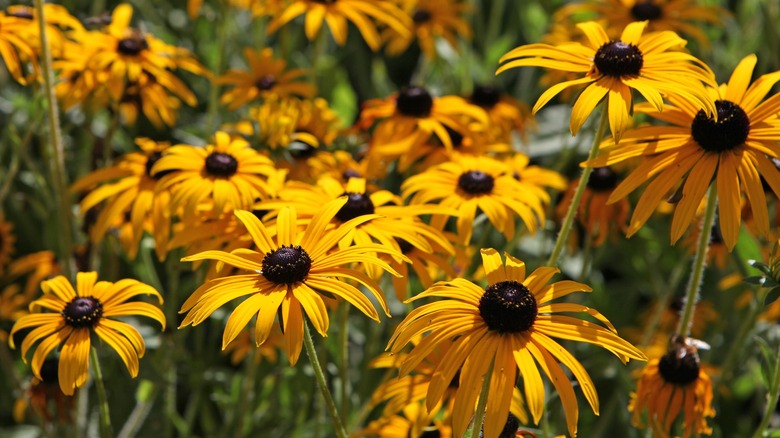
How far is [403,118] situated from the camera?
2465 mm

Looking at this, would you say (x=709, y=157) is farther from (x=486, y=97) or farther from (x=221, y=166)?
(x=486, y=97)

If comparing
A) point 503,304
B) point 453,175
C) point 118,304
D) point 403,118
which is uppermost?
point 403,118

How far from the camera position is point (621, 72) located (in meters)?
1.71

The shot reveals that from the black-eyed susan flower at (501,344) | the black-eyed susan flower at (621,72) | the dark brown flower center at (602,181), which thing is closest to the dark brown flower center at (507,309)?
the black-eyed susan flower at (501,344)

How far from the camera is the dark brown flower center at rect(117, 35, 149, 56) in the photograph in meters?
2.42

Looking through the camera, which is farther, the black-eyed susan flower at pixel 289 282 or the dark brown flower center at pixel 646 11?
the dark brown flower center at pixel 646 11

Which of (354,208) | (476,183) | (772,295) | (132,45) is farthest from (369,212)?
(132,45)

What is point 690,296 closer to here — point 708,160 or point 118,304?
point 708,160

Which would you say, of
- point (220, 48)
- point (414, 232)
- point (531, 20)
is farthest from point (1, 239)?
point (531, 20)

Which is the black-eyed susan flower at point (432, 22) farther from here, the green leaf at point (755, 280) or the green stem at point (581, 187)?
the green leaf at point (755, 280)

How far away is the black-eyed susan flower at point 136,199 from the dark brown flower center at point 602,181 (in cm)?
107

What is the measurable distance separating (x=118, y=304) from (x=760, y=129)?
123 centimetres

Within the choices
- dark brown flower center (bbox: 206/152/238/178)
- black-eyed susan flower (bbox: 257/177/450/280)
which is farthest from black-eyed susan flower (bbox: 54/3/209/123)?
black-eyed susan flower (bbox: 257/177/450/280)

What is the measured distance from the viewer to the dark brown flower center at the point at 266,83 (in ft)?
8.92
